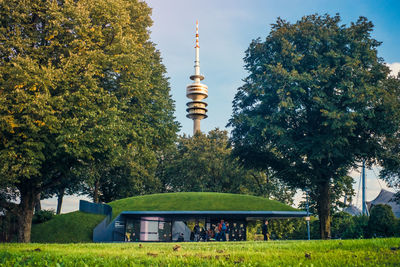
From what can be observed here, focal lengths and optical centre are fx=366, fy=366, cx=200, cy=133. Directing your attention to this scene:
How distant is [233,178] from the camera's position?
55844 mm

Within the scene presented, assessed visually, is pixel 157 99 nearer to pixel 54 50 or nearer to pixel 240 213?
pixel 54 50

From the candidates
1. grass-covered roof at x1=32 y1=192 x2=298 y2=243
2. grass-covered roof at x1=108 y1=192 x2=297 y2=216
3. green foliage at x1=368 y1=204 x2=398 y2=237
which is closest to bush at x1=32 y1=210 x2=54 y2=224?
grass-covered roof at x1=32 y1=192 x2=298 y2=243

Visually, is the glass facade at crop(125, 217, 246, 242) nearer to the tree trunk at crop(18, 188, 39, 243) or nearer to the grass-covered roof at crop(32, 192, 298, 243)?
the grass-covered roof at crop(32, 192, 298, 243)

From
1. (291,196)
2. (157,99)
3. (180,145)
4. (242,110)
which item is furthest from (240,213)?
(180,145)

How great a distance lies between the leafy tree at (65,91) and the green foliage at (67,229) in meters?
12.9

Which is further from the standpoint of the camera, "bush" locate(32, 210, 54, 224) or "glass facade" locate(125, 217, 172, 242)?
"bush" locate(32, 210, 54, 224)

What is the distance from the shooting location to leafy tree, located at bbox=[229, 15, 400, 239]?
92.1 feet

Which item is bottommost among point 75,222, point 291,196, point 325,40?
point 75,222

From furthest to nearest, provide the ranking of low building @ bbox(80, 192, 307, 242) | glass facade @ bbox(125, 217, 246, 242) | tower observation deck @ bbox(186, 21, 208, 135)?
tower observation deck @ bbox(186, 21, 208, 135) → glass facade @ bbox(125, 217, 246, 242) → low building @ bbox(80, 192, 307, 242)

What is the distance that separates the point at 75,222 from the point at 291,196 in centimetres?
3233

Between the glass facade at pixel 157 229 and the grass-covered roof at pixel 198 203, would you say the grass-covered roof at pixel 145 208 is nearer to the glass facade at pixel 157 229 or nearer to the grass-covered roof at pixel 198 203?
the grass-covered roof at pixel 198 203

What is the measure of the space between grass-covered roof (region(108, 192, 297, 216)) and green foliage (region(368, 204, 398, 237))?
44.2ft

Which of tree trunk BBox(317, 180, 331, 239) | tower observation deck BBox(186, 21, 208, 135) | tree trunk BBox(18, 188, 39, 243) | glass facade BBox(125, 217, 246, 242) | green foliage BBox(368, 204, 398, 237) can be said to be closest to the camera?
green foliage BBox(368, 204, 398, 237)

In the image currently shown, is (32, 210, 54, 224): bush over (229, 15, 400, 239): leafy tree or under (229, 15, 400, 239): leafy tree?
under
